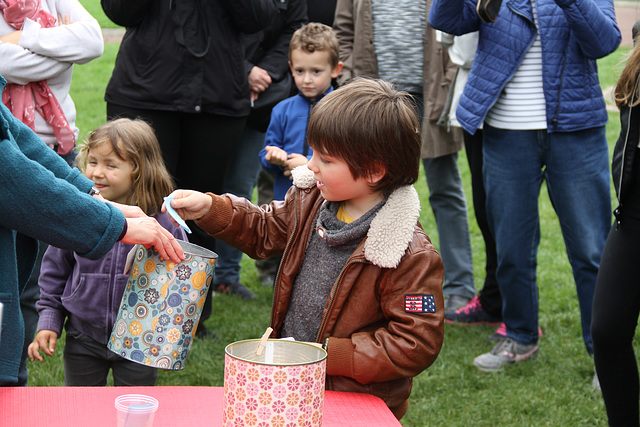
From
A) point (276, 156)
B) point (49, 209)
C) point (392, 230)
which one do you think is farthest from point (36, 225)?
point (276, 156)

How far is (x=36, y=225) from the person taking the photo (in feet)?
5.84

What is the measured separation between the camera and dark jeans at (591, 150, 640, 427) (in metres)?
2.80

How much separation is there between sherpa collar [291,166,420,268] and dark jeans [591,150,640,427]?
105 cm

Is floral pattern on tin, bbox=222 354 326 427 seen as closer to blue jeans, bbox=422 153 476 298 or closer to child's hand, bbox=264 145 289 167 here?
child's hand, bbox=264 145 289 167

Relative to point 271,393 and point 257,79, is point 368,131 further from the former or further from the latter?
point 257,79

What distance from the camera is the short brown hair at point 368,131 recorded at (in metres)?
2.13

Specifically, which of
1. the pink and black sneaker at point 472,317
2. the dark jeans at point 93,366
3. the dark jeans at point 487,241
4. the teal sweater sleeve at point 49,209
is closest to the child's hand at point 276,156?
the dark jeans at point 487,241

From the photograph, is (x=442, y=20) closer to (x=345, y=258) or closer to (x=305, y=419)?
(x=345, y=258)

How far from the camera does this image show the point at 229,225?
91.9 inches

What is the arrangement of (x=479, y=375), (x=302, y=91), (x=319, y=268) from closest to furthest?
1. (x=319, y=268)
2. (x=479, y=375)
3. (x=302, y=91)

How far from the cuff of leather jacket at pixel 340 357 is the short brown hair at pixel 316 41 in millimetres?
2371

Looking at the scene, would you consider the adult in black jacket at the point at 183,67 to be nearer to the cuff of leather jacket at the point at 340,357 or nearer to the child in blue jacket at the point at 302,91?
the child in blue jacket at the point at 302,91

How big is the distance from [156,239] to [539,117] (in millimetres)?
2343

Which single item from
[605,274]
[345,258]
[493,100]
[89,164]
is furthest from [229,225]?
[493,100]
